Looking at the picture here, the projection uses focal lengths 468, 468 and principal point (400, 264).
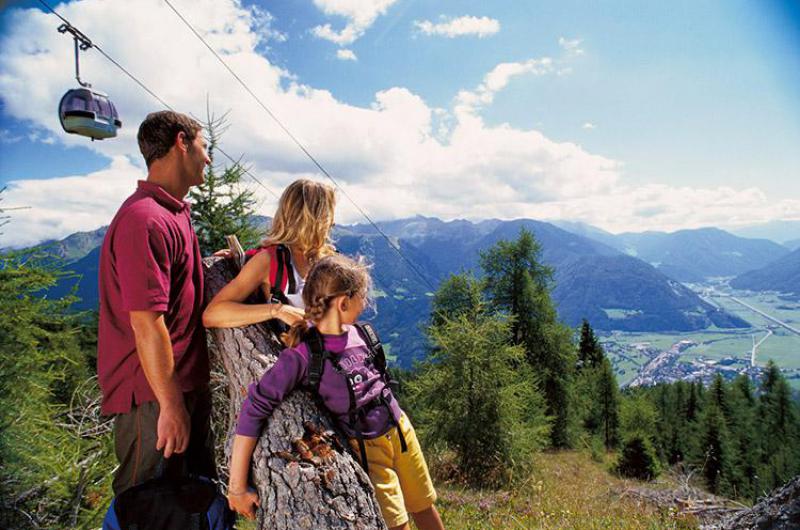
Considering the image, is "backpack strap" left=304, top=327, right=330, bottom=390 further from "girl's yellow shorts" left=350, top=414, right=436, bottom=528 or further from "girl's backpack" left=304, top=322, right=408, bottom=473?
"girl's yellow shorts" left=350, top=414, right=436, bottom=528

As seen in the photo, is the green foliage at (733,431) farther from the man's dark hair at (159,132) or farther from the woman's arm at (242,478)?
the man's dark hair at (159,132)

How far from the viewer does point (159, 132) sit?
2975mm

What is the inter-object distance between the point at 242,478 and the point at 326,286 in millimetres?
1192

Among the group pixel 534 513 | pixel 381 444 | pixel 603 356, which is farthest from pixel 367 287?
pixel 603 356

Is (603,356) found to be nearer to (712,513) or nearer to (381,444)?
(712,513)

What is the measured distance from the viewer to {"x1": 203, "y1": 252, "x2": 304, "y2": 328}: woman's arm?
2953mm

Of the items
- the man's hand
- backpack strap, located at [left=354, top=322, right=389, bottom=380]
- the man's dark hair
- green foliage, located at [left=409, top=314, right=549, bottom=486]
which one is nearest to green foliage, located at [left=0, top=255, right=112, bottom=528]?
the man's hand

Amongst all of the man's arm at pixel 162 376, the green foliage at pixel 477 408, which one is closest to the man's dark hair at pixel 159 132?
the man's arm at pixel 162 376

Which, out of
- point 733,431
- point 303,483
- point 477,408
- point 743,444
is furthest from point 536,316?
point 743,444

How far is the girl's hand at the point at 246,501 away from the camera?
8.66ft

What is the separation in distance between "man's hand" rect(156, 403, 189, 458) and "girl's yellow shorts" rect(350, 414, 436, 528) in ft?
3.28

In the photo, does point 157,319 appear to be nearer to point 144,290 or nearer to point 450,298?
point 144,290

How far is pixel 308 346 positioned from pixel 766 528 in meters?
3.45

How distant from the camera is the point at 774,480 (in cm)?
4400
